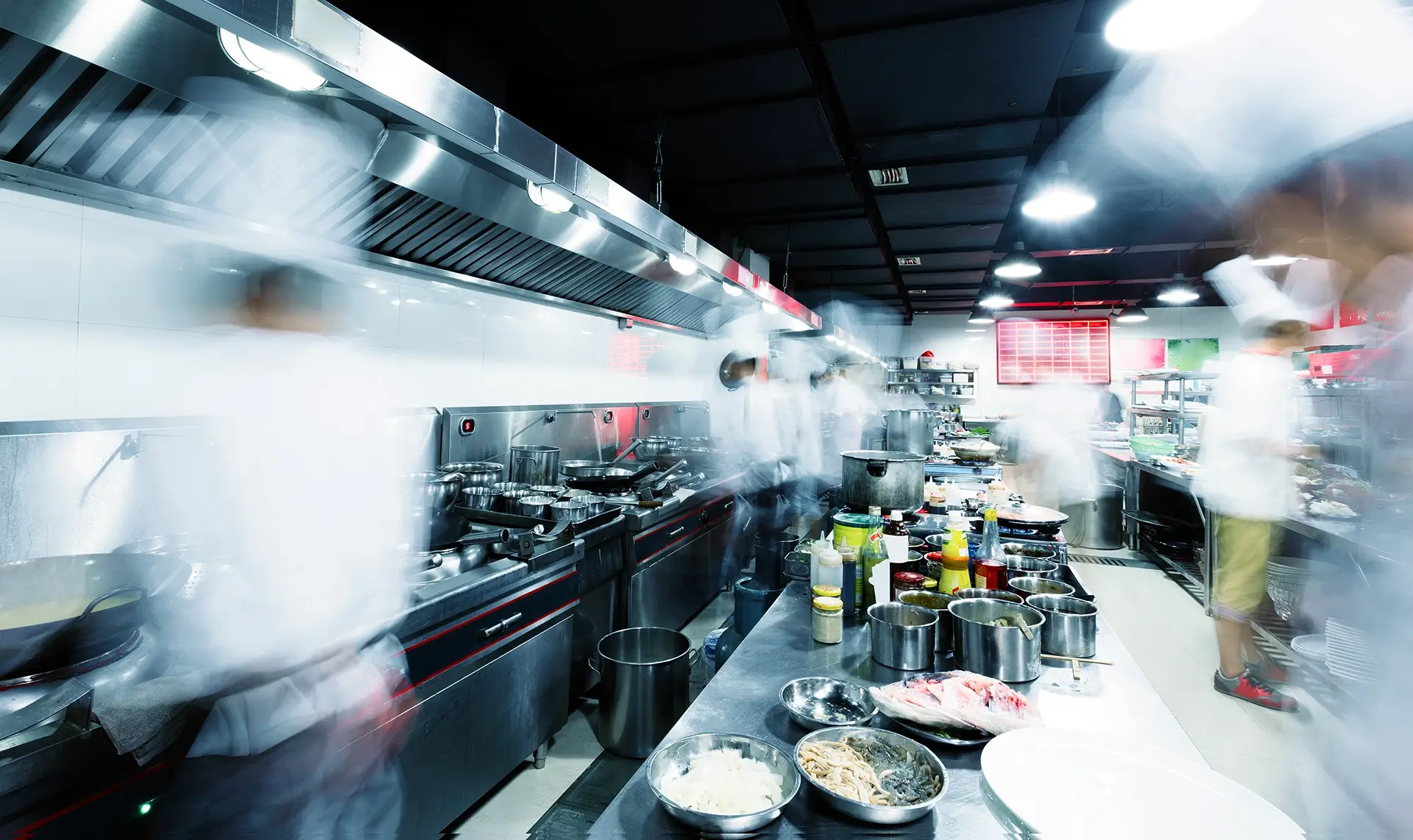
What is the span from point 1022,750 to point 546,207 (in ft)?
7.36

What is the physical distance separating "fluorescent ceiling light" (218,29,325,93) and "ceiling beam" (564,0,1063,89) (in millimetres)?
2008

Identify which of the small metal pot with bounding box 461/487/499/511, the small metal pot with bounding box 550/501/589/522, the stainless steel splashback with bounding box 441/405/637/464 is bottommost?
the small metal pot with bounding box 550/501/589/522

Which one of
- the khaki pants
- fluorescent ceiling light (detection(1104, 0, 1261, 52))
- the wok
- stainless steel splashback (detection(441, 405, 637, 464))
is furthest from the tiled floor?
fluorescent ceiling light (detection(1104, 0, 1261, 52))

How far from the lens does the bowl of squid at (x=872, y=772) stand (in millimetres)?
926

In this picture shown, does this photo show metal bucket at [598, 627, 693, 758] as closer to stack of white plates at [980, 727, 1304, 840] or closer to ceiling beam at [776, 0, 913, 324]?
stack of white plates at [980, 727, 1304, 840]

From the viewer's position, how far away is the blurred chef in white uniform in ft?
4.84

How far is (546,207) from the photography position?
89.6 inches

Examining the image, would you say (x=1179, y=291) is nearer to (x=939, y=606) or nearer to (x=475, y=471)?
(x=939, y=606)

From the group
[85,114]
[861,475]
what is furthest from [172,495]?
[861,475]

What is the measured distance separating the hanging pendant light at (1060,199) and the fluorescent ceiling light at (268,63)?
4340 millimetres

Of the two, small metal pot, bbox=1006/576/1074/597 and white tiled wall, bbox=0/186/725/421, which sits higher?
white tiled wall, bbox=0/186/725/421

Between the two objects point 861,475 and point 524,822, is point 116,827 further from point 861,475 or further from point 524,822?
point 861,475

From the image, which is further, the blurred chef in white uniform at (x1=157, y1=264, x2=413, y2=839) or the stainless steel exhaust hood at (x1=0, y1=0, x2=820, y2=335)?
the blurred chef in white uniform at (x1=157, y1=264, x2=413, y2=839)

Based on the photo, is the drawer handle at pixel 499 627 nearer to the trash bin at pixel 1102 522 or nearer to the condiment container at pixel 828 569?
the condiment container at pixel 828 569
